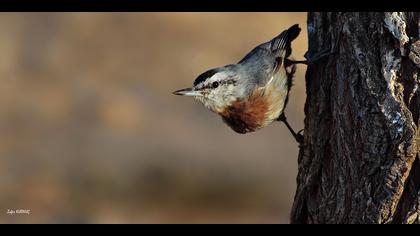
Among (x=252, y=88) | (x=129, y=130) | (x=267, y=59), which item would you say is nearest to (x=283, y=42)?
(x=267, y=59)

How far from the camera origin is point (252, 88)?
649cm

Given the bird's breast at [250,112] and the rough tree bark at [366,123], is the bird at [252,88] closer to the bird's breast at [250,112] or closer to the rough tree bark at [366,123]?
the bird's breast at [250,112]

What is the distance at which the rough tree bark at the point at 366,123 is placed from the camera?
4391 millimetres

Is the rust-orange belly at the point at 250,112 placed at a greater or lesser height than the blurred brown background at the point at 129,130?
lesser

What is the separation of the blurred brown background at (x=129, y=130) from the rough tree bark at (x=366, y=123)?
200 inches

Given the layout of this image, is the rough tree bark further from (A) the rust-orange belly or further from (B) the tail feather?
(B) the tail feather

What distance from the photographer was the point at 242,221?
10.1 metres

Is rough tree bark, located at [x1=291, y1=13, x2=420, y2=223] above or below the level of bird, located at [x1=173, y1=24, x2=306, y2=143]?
below

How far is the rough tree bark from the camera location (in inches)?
173

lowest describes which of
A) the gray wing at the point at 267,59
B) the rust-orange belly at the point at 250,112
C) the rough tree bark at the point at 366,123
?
the rough tree bark at the point at 366,123

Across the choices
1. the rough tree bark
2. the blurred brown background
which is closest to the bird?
the rough tree bark

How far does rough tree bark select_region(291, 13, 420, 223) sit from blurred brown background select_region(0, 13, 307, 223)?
16.6ft

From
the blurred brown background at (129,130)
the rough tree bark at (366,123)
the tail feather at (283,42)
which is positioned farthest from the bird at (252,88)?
the blurred brown background at (129,130)
